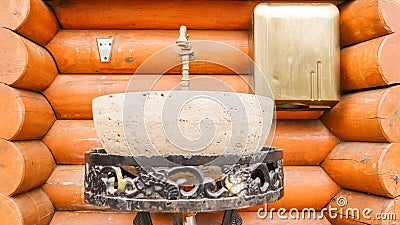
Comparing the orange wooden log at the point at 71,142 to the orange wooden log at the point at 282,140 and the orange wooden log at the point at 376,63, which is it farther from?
the orange wooden log at the point at 376,63

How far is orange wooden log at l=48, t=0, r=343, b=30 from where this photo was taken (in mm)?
2033

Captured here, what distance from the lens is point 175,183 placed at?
1.17 m

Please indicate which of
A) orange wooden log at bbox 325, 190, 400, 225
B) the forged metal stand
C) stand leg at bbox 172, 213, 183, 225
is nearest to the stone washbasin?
the forged metal stand

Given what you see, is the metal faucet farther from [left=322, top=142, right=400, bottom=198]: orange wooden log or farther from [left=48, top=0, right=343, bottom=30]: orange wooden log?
[left=322, top=142, right=400, bottom=198]: orange wooden log

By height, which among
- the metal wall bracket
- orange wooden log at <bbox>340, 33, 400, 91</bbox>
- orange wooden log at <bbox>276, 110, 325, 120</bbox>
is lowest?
orange wooden log at <bbox>276, 110, 325, 120</bbox>

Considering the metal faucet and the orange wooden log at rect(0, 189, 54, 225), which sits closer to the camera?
the metal faucet

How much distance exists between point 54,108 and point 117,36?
0.45 m

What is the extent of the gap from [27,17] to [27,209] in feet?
2.56

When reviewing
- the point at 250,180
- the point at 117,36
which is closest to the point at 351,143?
the point at 250,180

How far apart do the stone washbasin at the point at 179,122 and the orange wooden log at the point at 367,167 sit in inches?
28.8

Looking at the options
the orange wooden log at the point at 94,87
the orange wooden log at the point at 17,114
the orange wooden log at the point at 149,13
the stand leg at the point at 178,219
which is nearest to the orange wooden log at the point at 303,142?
the orange wooden log at the point at 94,87

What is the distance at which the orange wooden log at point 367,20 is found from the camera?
5.73 ft

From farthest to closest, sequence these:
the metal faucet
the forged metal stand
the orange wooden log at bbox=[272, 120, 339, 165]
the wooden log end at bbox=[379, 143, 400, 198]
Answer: the orange wooden log at bbox=[272, 120, 339, 165], the wooden log end at bbox=[379, 143, 400, 198], the metal faucet, the forged metal stand

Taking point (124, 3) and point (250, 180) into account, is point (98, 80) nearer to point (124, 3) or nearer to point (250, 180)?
point (124, 3)
